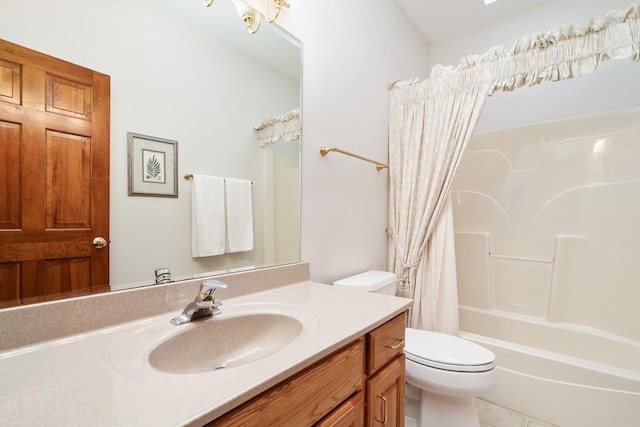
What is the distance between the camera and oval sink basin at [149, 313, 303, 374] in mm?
690

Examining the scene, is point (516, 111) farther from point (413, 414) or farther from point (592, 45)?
point (413, 414)

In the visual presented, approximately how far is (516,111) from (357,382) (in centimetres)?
239

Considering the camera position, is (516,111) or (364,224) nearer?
(364,224)

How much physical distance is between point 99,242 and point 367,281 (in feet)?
3.73

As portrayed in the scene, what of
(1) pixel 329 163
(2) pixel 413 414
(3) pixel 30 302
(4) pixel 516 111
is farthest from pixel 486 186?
(3) pixel 30 302

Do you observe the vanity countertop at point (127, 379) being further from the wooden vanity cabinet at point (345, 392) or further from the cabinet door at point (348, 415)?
the cabinet door at point (348, 415)

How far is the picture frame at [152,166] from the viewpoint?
798 mm

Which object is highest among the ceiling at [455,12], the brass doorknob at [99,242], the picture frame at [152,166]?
the ceiling at [455,12]

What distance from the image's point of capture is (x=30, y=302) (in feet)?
2.07

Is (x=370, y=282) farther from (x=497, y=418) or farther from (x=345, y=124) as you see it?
(x=497, y=418)

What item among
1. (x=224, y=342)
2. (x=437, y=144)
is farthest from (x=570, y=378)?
(x=224, y=342)

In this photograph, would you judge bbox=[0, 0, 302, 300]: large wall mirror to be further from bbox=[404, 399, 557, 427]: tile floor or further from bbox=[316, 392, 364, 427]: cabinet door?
bbox=[404, 399, 557, 427]: tile floor

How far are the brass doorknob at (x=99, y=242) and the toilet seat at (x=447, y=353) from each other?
1285 millimetres

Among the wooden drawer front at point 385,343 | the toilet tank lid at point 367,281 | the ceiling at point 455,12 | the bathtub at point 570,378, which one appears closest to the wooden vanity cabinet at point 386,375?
the wooden drawer front at point 385,343
